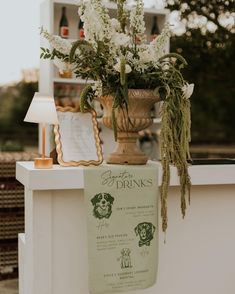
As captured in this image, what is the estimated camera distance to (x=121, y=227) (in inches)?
83.0

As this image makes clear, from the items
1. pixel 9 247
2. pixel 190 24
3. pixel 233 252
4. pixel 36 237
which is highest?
pixel 190 24

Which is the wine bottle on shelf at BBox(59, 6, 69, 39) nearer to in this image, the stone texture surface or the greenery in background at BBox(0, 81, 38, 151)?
the stone texture surface

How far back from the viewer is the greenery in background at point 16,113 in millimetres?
14250

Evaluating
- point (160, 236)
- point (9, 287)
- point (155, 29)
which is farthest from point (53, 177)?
point (155, 29)

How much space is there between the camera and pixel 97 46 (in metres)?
2.17

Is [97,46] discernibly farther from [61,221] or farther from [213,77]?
[213,77]

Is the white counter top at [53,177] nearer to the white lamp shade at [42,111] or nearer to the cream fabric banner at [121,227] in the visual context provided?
the cream fabric banner at [121,227]

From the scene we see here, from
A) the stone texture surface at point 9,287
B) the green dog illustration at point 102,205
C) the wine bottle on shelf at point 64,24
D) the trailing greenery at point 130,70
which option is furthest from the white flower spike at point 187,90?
the wine bottle on shelf at point 64,24

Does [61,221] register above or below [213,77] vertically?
below

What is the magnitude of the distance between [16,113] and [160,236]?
14.9 metres

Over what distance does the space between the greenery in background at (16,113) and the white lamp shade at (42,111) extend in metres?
11.9

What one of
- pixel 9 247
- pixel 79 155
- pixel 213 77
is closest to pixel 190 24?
pixel 213 77

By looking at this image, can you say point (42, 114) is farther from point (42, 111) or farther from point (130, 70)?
point (130, 70)

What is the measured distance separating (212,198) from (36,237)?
90cm
